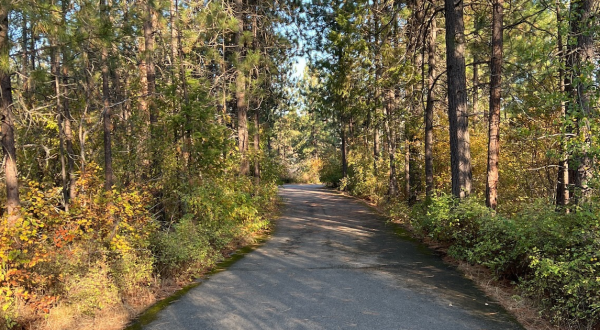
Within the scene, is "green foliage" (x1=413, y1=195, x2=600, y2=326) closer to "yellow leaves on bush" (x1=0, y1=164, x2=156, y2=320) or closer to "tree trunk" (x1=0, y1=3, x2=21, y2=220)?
"yellow leaves on bush" (x1=0, y1=164, x2=156, y2=320)

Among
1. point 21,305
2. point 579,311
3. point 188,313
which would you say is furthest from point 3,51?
point 579,311

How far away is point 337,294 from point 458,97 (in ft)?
19.6

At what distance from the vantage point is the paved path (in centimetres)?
522

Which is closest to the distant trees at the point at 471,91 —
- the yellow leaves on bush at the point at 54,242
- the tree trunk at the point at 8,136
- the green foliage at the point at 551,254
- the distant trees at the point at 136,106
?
the green foliage at the point at 551,254

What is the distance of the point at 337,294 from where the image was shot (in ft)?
21.0

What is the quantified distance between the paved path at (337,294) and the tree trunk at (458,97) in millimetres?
2095

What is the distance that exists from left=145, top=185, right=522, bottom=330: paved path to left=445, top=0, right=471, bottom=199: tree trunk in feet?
6.87

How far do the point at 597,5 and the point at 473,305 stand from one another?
17.6ft

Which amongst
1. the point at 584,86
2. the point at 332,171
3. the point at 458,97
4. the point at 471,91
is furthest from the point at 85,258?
the point at 332,171

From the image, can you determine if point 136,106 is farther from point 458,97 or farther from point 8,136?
point 458,97

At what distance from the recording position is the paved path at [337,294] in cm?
522

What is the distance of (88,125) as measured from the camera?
14336 millimetres

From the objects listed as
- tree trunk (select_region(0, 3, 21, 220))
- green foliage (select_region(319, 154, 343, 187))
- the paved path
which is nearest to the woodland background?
tree trunk (select_region(0, 3, 21, 220))

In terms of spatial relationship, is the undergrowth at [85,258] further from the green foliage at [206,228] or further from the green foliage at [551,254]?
the green foliage at [551,254]
